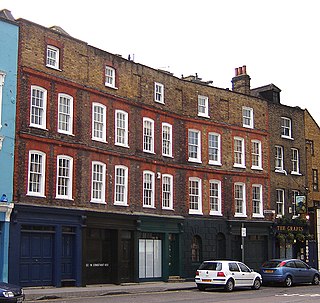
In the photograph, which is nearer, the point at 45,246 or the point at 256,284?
the point at 45,246

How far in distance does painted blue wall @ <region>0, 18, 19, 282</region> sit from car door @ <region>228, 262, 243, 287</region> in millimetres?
10632

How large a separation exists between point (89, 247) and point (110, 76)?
369 inches

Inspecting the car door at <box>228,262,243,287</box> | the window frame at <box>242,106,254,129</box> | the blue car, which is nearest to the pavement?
the car door at <box>228,262,243,287</box>

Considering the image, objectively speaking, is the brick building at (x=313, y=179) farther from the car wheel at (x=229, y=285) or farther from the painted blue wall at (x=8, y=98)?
the painted blue wall at (x=8, y=98)

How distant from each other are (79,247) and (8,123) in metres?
7.16

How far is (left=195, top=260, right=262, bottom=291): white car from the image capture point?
1120 inches

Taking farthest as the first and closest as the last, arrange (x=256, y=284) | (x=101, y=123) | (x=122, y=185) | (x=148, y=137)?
(x=148, y=137)
(x=122, y=185)
(x=101, y=123)
(x=256, y=284)

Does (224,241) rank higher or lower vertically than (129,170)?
lower

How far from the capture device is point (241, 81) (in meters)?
43.9

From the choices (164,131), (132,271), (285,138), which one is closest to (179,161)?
(164,131)

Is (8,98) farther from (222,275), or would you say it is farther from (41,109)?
(222,275)

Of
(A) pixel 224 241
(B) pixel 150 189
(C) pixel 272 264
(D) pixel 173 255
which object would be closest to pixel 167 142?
(B) pixel 150 189

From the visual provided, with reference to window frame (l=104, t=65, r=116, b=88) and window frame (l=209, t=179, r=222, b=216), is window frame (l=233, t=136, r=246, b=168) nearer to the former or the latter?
window frame (l=209, t=179, r=222, b=216)

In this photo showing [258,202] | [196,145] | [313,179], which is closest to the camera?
[196,145]
